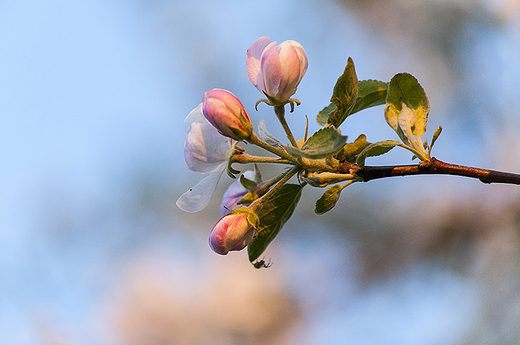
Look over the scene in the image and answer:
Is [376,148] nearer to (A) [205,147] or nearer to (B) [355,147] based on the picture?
(B) [355,147]

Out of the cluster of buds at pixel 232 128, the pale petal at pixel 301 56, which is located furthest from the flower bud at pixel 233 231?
the pale petal at pixel 301 56

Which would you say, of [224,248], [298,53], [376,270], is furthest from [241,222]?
[376,270]

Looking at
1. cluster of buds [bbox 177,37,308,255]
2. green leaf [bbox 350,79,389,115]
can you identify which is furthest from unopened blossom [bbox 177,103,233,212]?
green leaf [bbox 350,79,389,115]

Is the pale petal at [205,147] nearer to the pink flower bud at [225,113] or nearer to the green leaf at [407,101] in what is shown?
the pink flower bud at [225,113]

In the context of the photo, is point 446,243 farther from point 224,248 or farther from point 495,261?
point 224,248

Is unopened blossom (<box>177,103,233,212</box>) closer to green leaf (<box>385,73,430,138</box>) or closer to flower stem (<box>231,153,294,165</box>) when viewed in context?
flower stem (<box>231,153,294,165</box>)

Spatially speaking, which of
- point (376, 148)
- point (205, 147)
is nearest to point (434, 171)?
point (376, 148)
